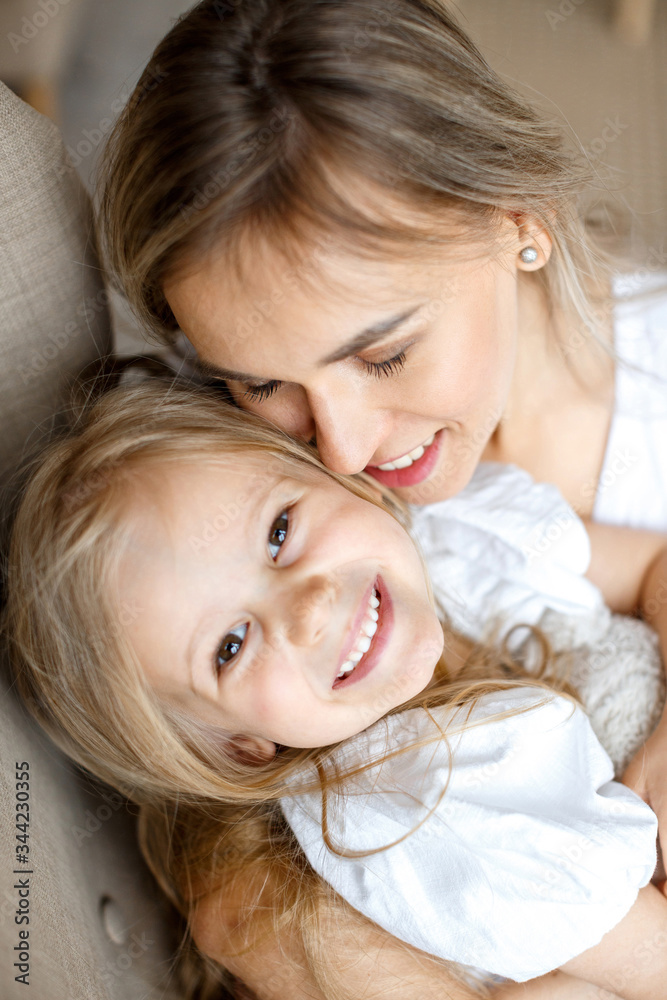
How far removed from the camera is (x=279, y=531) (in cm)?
103

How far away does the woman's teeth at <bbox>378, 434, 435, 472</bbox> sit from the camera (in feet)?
3.79

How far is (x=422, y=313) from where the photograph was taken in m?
0.93

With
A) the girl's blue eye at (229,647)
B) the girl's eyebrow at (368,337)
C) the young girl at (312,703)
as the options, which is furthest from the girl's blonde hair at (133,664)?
the girl's eyebrow at (368,337)

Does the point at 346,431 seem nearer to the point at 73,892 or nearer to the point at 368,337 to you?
the point at 368,337

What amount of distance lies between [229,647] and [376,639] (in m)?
0.19

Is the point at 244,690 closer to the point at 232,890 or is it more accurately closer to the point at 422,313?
the point at 232,890

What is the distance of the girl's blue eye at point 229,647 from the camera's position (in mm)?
983

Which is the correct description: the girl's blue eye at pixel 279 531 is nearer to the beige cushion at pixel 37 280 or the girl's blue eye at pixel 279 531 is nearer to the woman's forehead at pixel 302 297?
the woman's forehead at pixel 302 297

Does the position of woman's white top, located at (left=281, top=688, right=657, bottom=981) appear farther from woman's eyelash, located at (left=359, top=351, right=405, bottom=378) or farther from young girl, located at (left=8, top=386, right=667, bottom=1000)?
woman's eyelash, located at (left=359, top=351, right=405, bottom=378)

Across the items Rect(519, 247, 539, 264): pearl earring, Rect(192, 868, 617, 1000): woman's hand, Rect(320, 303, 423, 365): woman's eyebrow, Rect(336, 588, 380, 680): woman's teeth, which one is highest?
Rect(519, 247, 539, 264): pearl earring

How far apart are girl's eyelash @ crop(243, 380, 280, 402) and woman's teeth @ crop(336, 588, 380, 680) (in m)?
0.30

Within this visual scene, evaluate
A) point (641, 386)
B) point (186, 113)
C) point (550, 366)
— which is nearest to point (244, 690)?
point (186, 113)

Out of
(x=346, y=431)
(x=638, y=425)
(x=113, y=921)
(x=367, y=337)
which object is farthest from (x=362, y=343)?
(x=113, y=921)

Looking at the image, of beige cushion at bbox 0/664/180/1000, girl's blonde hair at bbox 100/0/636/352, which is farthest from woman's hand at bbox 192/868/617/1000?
girl's blonde hair at bbox 100/0/636/352
